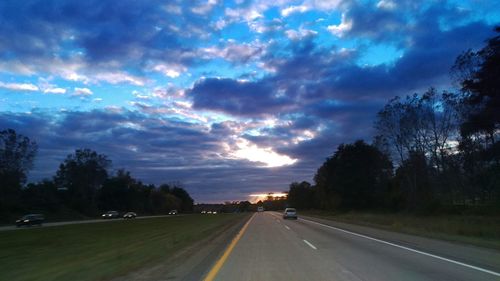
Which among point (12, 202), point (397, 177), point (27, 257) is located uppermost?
point (397, 177)

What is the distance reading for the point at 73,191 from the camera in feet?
429

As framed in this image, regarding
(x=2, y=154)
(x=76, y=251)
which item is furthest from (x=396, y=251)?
(x=2, y=154)

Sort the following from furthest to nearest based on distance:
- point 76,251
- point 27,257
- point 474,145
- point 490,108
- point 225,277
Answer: point 474,145
point 490,108
point 76,251
point 27,257
point 225,277

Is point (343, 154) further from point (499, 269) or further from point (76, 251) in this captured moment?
point (499, 269)

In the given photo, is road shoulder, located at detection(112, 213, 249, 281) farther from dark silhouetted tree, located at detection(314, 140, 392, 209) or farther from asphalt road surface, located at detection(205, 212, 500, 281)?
dark silhouetted tree, located at detection(314, 140, 392, 209)

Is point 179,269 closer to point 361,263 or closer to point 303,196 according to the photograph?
point 361,263

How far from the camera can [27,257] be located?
73.3 ft

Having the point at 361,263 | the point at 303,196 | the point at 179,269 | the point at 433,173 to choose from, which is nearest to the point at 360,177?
the point at 433,173

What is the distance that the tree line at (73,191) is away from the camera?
9550cm

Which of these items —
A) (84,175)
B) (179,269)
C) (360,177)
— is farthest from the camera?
(84,175)

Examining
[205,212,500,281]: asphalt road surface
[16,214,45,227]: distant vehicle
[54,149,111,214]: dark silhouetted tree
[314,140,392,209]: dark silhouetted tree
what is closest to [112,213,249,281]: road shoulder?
[205,212,500,281]: asphalt road surface

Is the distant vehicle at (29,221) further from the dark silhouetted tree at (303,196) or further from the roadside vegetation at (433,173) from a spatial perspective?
the dark silhouetted tree at (303,196)

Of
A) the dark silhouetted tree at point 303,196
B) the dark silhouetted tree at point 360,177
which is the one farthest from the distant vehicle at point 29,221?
the dark silhouetted tree at point 303,196

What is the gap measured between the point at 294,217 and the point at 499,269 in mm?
52586
